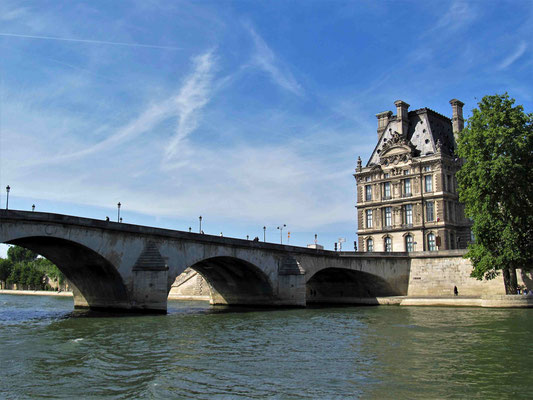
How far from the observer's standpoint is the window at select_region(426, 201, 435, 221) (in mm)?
77069

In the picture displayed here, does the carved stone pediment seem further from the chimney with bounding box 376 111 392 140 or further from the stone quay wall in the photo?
the stone quay wall

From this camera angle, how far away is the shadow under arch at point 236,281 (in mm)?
53875

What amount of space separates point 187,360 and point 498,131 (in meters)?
38.4

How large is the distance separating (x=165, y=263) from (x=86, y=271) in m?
7.09

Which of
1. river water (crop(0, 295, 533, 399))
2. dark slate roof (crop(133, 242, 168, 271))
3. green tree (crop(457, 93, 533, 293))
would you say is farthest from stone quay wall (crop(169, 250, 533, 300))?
dark slate roof (crop(133, 242, 168, 271))

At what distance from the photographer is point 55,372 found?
60.6 ft

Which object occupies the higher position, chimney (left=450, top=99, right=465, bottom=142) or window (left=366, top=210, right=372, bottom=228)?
chimney (left=450, top=99, right=465, bottom=142)

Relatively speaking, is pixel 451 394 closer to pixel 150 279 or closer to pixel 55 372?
pixel 55 372

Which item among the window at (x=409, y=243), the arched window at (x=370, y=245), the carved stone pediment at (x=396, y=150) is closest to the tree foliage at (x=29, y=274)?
the arched window at (x=370, y=245)

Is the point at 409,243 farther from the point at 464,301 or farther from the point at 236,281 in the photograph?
the point at 236,281

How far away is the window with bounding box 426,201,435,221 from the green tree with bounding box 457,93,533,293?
25.2 metres

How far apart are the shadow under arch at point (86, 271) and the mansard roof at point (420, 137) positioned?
167ft

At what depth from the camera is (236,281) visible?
58.0m

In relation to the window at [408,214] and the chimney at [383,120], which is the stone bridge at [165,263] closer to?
the window at [408,214]
